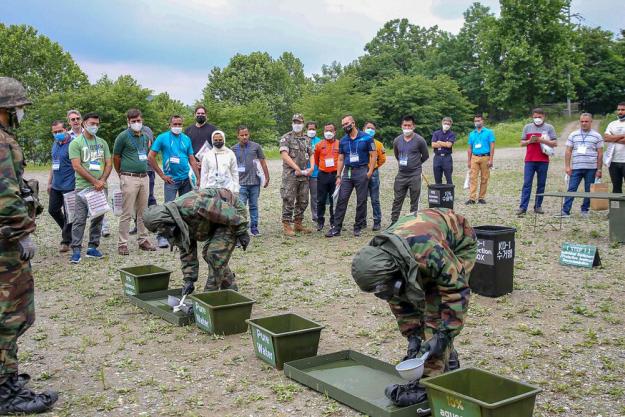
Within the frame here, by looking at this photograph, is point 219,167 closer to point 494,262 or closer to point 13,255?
point 494,262

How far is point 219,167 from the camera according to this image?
366 inches

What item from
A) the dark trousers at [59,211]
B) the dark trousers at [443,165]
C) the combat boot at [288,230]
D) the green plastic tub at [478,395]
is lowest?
the green plastic tub at [478,395]

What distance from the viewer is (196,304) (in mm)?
6102

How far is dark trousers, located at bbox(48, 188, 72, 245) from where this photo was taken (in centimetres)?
973

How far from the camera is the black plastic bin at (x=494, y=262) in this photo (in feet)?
22.4

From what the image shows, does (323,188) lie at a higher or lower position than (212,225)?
higher

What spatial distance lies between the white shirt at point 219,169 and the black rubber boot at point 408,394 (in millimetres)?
5644

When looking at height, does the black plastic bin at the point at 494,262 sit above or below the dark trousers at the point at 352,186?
below

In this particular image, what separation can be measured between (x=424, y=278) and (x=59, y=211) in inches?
302

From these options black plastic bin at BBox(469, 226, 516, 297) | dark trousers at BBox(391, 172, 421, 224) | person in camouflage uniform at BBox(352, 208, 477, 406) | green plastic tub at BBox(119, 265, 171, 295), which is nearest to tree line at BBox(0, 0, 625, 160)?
dark trousers at BBox(391, 172, 421, 224)

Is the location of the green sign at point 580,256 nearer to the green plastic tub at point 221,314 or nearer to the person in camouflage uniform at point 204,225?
the person in camouflage uniform at point 204,225

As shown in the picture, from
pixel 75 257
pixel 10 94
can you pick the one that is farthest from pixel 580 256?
pixel 75 257

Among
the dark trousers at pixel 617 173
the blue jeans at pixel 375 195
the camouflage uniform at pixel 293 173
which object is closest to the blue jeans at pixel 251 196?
the camouflage uniform at pixel 293 173

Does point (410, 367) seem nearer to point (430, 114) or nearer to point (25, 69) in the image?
point (430, 114)
